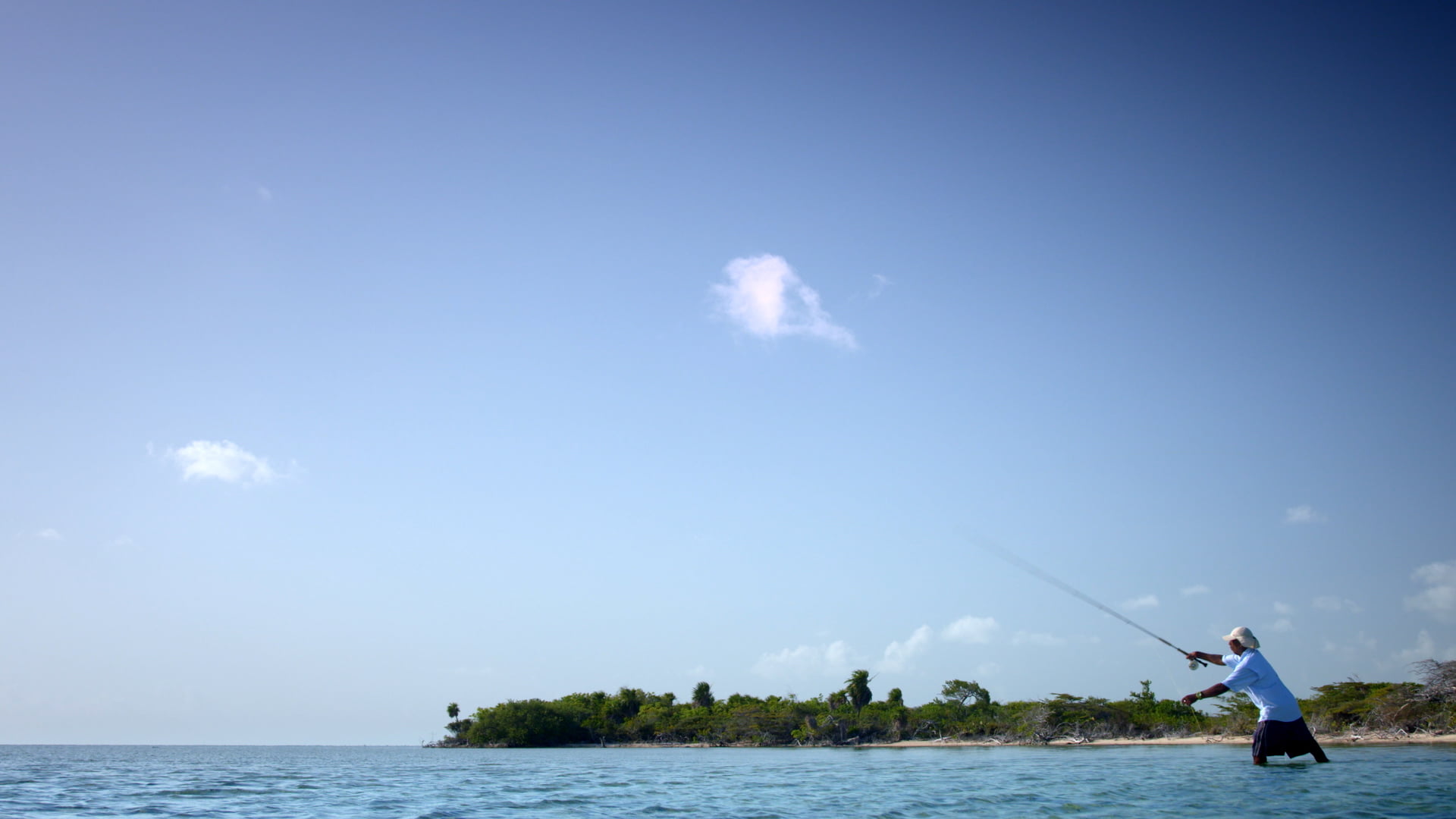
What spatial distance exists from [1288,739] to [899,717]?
75780mm

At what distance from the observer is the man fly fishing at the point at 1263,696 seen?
52.7ft

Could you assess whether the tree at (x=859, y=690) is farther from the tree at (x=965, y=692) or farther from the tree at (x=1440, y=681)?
the tree at (x=1440, y=681)

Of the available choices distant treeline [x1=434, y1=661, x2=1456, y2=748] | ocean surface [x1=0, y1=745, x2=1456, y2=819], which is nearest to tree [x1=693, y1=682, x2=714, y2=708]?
distant treeline [x1=434, y1=661, x2=1456, y2=748]

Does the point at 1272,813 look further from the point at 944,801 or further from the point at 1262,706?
the point at 944,801

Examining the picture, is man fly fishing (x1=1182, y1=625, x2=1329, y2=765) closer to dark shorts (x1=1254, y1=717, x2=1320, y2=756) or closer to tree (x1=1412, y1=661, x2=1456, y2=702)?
dark shorts (x1=1254, y1=717, x2=1320, y2=756)

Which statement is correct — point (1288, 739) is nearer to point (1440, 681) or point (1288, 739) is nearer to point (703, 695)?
point (1440, 681)

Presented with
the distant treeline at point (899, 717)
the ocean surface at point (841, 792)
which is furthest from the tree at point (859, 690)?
the ocean surface at point (841, 792)

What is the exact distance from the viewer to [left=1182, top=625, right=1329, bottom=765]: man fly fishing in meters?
16.1

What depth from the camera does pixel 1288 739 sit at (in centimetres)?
1702

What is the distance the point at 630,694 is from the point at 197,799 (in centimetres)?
10592

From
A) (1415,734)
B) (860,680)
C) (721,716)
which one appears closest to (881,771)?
(1415,734)

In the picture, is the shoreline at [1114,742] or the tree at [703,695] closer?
the shoreline at [1114,742]

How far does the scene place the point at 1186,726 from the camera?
63438 mm

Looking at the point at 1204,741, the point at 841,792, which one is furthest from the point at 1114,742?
the point at 841,792
